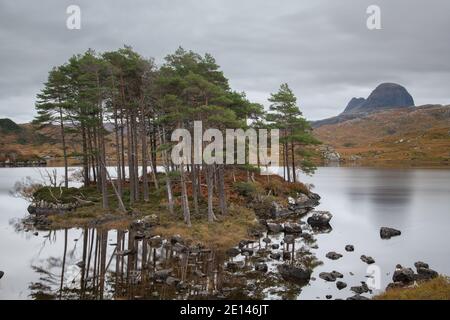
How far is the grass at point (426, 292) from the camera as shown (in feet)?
58.6

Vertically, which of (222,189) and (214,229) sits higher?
(222,189)

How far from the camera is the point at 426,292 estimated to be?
18469 mm

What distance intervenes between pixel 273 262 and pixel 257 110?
21.4 metres

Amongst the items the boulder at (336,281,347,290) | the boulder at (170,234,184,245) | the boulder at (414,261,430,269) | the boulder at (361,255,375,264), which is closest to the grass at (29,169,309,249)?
the boulder at (170,234,184,245)

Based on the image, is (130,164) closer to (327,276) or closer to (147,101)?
(147,101)

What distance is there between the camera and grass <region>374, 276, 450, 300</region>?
704 inches

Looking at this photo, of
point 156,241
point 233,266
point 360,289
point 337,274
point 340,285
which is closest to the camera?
point 360,289

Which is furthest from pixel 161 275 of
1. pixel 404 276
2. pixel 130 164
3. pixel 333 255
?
pixel 130 164

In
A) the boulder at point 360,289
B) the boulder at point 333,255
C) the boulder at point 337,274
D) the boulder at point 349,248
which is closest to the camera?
the boulder at point 360,289

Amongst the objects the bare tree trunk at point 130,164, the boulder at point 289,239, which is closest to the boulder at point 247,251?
the boulder at point 289,239

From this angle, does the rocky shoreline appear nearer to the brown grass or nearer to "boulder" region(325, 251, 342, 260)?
"boulder" region(325, 251, 342, 260)

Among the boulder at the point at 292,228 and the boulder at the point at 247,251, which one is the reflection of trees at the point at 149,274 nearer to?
the boulder at the point at 247,251

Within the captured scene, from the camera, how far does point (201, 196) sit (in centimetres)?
4894
